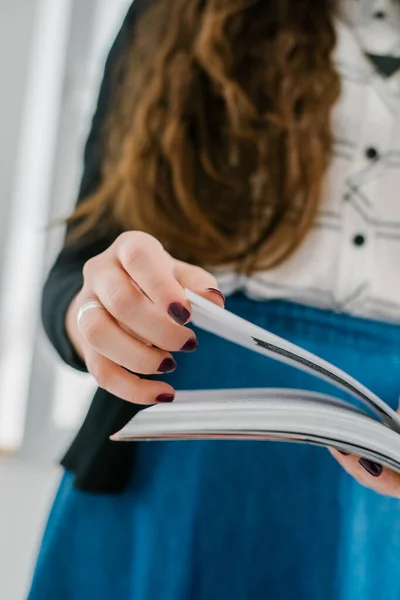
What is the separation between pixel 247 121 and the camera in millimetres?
424

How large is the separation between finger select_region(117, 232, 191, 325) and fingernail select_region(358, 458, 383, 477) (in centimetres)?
11

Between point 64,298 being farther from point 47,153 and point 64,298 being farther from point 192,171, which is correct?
point 47,153

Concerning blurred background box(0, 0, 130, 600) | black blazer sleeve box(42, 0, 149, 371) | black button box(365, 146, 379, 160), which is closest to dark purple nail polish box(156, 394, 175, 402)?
black blazer sleeve box(42, 0, 149, 371)

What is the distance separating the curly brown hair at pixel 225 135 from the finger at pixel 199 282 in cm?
14

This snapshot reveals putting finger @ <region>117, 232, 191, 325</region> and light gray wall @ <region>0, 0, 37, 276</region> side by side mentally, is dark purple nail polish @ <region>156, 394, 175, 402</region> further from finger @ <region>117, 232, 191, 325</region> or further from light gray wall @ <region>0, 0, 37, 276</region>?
light gray wall @ <region>0, 0, 37, 276</region>

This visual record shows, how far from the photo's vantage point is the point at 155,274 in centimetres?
23

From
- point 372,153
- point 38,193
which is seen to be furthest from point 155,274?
point 38,193

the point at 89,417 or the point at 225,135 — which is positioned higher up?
the point at 225,135

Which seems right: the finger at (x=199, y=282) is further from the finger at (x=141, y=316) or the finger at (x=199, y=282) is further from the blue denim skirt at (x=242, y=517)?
the blue denim skirt at (x=242, y=517)

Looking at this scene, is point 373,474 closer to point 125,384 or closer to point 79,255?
point 125,384

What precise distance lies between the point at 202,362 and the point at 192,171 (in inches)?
5.9

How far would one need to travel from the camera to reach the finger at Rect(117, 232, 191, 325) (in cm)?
22

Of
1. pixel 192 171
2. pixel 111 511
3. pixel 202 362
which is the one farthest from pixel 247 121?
pixel 111 511

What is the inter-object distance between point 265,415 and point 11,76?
58cm
